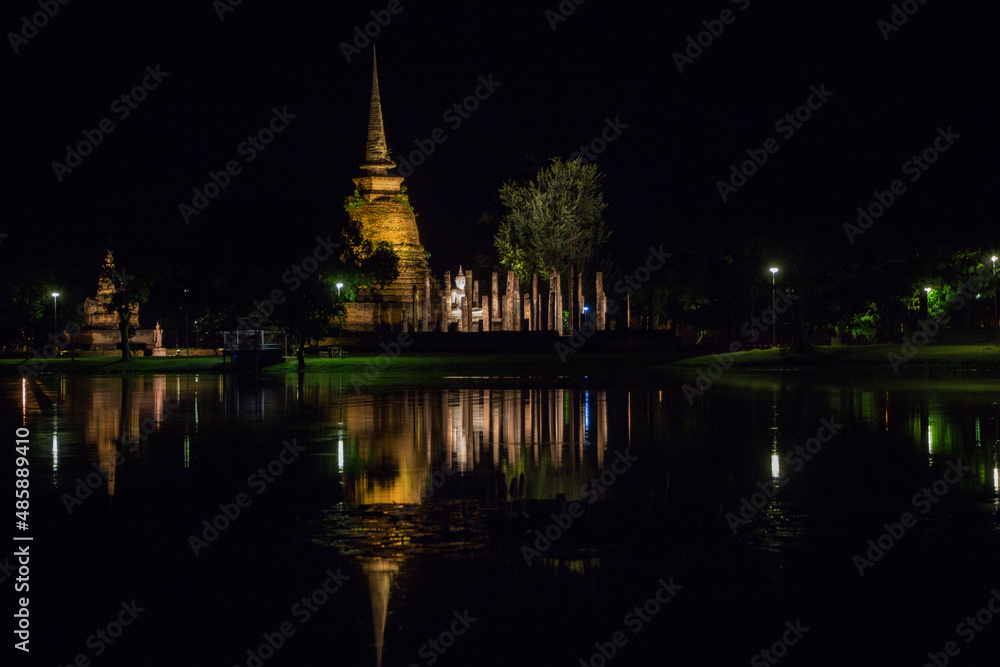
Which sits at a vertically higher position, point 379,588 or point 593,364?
point 593,364

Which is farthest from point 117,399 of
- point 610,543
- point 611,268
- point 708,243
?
point 611,268

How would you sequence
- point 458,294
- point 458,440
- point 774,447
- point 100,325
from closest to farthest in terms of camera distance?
point 774,447 < point 458,440 < point 100,325 < point 458,294

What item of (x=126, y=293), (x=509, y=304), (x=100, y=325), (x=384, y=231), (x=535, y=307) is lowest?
(x=100, y=325)

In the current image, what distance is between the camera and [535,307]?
74.0m

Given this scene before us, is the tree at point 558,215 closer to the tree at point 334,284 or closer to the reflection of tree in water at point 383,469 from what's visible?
the tree at point 334,284

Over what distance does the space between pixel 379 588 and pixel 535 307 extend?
66.1 m

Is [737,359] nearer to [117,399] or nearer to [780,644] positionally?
[117,399]

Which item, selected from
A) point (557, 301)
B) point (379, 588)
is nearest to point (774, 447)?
point (379, 588)

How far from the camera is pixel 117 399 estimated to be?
29.1 metres

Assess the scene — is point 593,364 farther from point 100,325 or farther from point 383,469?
point 100,325

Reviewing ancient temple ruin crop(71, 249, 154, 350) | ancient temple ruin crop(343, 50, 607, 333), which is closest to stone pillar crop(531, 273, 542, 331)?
ancient temple ruin crop(343, 50, 607, 333)

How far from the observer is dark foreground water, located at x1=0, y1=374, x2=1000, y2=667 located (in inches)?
273

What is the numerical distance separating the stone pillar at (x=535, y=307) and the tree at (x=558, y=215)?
3.80 feet

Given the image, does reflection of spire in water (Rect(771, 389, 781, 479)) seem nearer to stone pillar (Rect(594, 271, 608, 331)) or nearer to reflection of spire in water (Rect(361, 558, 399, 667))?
reflection of spire in water (Rect(361, 558, 399, 667))
